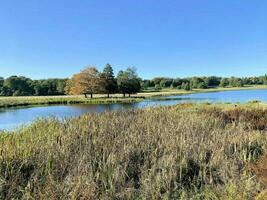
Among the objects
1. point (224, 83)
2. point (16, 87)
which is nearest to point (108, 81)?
point (16, 87)

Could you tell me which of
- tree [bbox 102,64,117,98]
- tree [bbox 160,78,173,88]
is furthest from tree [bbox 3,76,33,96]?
tree [bbox 160,78,173,88]

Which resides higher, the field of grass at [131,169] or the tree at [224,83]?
the field of grass at [131,169]

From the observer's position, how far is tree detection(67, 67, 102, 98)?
72.0 meters

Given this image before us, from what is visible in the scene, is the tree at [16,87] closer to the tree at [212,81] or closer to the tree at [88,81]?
the tree at [88,81]

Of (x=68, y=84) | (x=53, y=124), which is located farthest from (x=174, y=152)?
(x=68, y=84)

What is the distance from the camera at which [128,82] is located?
76.9m

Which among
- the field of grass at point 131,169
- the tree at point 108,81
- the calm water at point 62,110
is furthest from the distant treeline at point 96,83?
the field of grass at point 131,169

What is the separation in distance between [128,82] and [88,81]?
9.11m

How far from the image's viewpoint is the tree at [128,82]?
7669 centimetres

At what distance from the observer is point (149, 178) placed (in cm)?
569

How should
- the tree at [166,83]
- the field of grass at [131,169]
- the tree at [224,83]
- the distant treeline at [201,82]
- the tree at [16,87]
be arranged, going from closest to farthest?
the field of grass at [131,169], the tree at [16,87], the distant treeline at [201,82], the tree at [166,83], the tree at [224,83]

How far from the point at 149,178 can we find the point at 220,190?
110 centimetres

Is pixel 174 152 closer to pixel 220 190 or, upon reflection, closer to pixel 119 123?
pixel 220 190

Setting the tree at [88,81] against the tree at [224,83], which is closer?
the tree at [88,81]
